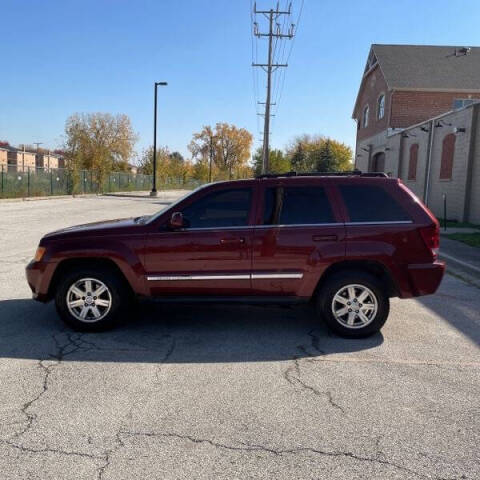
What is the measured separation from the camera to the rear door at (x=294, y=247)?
4875 millimetres

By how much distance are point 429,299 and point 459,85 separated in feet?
89.6

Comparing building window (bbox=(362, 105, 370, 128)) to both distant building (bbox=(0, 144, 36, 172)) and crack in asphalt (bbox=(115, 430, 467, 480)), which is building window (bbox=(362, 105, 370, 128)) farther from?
distant building (bbox=(0, 144, 36, 172))

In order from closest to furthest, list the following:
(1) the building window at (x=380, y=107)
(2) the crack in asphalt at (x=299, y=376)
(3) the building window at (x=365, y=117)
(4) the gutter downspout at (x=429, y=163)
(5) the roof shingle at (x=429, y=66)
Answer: (2) the crack in asphalt at (x=299, y=376)
(4) the gutter downspout at (x=429, y=163)
(5) the roof shingle at (x=429, y=66)
(1) the building window at (x=380, y=107)
(3) the building window at (x=365, y=117)

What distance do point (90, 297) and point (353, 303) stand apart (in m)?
2.93

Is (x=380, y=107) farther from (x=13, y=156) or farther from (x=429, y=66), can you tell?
(x=13, y=156)

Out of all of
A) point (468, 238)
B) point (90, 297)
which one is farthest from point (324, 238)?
point (468, 238)

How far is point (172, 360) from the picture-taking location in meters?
4.32

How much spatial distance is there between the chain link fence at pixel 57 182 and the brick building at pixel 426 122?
24.3m

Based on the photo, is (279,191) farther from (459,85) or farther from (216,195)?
(459,85)

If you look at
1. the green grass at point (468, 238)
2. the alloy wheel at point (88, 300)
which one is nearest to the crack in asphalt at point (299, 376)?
the alloy wheel at point (88, 300)

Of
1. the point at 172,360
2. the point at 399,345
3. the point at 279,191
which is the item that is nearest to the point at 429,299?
the point at 399,345

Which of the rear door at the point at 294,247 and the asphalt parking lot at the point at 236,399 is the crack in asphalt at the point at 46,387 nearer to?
the asphalt parking lot at the point at 236,399

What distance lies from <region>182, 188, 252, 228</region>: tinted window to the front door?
1.6 inches

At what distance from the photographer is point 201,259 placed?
491cm
